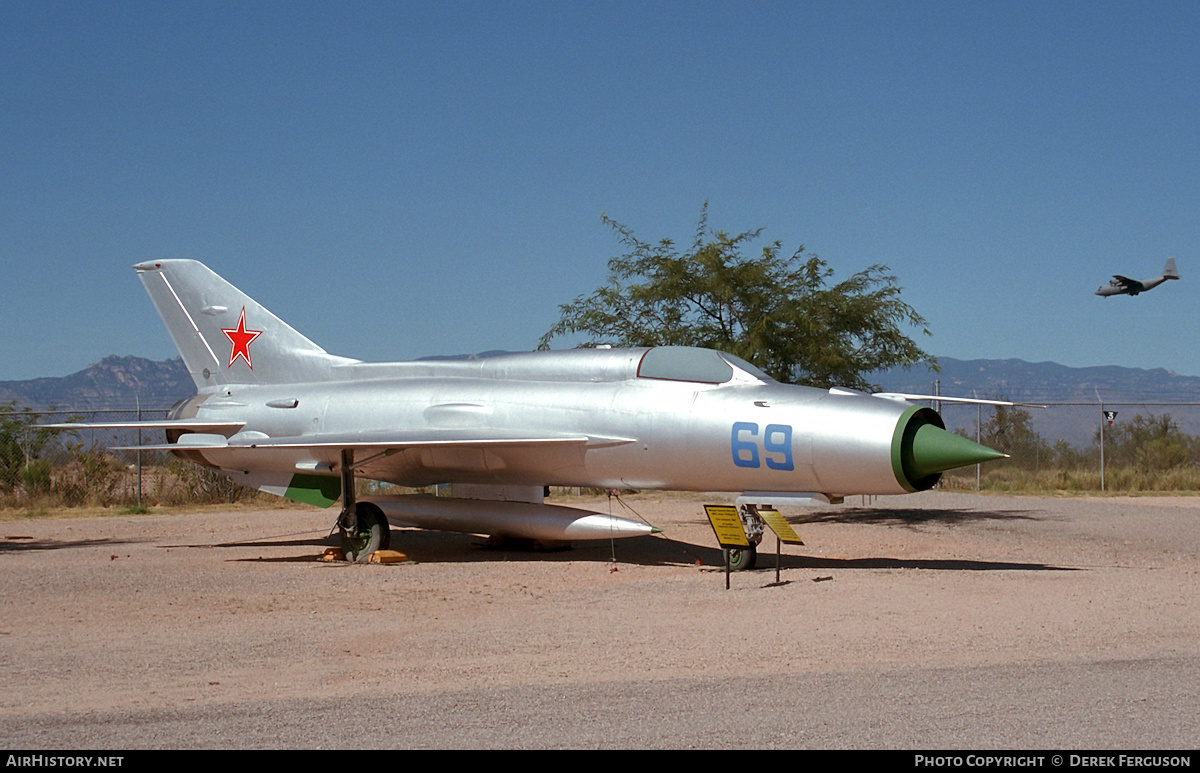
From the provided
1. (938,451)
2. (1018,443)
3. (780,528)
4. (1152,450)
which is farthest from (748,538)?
(1152,450)

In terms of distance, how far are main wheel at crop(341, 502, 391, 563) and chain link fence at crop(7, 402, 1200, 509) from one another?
766 cm

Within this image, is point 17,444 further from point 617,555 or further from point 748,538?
point 748,538

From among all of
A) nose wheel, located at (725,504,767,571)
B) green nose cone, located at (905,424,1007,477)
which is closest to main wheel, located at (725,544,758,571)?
nose wheel, located at (725,504,767,571)

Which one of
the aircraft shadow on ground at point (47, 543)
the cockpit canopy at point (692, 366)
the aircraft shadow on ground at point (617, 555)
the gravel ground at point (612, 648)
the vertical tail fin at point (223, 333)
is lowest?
the aircraft shadow on ground at point (47, 543)

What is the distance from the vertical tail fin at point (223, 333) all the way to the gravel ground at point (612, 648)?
305cm

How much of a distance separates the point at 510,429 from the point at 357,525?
8.29 feet

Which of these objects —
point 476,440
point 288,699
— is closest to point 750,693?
point 288,699

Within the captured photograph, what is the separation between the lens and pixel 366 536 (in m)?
14.4

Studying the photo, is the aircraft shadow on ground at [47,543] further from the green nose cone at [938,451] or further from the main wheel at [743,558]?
the green nose cone at [938,451]

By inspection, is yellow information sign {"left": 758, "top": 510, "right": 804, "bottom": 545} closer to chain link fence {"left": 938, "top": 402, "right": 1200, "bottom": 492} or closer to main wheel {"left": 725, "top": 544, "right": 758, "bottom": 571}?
main wheel {"left": 725, "top": 544, "right": 758, "bottom": 571}

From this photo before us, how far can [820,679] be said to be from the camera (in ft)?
20.5

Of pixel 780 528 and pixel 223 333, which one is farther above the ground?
pixel 223 333

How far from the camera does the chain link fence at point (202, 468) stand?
25.1m

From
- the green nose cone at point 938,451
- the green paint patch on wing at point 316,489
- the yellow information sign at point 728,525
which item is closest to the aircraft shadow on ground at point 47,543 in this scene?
the green paint patch on wing at point 316,489
